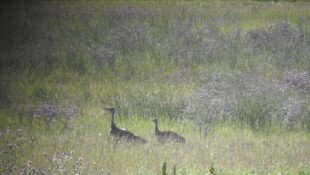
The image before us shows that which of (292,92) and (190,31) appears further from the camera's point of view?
(190,31)

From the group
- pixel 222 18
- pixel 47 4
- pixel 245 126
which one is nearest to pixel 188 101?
pixel 245 126

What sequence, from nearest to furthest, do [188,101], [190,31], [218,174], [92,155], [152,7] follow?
1. [218,174]
2. [92,155]
3. [188,101]
4. [190,31]
5. [152,7]

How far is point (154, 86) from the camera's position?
16.9 metres

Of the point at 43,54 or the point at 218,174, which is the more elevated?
the point at 218,174

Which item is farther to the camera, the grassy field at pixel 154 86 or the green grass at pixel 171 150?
the grassy field at pixel 154 86

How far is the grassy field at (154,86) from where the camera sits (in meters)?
10.4

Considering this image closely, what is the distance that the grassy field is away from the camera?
410 inches

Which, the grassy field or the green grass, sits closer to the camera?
the green grass

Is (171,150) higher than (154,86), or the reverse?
(171,150)

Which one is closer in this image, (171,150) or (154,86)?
(171,150)

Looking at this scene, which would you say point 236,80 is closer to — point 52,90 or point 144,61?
point 144,61

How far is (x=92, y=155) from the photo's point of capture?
10.4 metres

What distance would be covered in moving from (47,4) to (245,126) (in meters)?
17.3

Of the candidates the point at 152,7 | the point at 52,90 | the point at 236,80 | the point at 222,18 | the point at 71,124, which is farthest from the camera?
the point at 152,7
